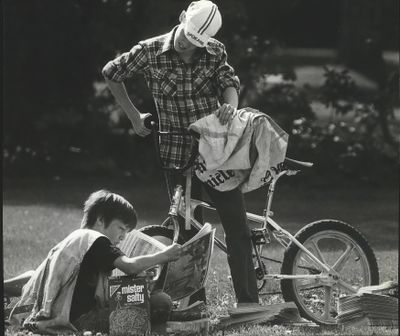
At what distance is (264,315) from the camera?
5.07 meters

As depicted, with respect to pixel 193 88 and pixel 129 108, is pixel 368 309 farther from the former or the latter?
pixel 129 108

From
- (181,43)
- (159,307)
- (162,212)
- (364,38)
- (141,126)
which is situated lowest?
(162,212)

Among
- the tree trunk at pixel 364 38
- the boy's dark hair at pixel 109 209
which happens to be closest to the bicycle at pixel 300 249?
the boy's dark hair at pixel 109 209

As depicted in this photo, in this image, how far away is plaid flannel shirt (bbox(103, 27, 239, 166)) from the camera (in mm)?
5184

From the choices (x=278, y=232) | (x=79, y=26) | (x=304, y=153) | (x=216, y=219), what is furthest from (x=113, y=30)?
(x=278, y=232)

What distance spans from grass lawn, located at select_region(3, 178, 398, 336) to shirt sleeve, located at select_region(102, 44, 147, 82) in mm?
1404

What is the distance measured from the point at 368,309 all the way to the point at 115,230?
138cm

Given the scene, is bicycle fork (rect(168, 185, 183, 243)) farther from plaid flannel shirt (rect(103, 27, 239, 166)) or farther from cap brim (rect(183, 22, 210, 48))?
cap brim (rect(183, 22, 210, 48))

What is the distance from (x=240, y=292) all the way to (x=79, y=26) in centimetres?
710

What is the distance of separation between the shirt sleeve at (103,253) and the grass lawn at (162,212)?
94 centimetres

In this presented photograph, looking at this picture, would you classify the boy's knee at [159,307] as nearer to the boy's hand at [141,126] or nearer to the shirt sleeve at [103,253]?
the shirt sleeve at [103,253]

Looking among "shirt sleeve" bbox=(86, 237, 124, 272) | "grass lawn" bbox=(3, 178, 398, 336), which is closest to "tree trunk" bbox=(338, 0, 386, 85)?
"grass lawn" bbox=(3, 178, 398, 336)

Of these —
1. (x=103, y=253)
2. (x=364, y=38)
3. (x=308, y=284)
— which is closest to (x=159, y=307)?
(x=103, y=253)

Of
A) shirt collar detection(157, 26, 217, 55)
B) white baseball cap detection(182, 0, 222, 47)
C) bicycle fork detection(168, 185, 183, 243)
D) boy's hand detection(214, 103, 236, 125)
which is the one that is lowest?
bicycle fork detection(168, 185, 183, 243)
